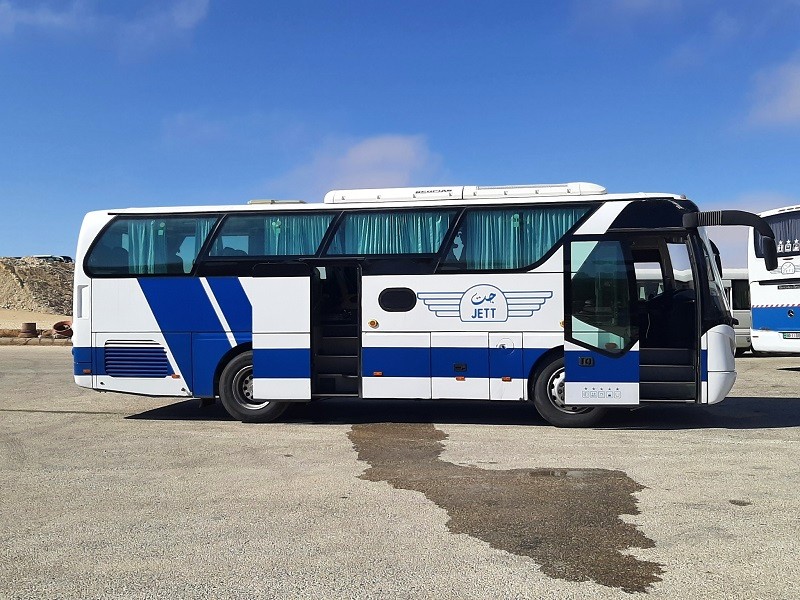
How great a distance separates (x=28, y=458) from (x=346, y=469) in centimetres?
350

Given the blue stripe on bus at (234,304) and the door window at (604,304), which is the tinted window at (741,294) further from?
the blue stripe on bus at (234,304)

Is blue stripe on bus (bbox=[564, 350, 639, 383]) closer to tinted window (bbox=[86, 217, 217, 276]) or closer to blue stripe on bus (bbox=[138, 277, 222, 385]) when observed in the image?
blue stripe on bus (bbox=[138, 277, 222, 385])

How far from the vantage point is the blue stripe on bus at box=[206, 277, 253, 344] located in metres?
10.6

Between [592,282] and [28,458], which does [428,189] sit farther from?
[28,458]

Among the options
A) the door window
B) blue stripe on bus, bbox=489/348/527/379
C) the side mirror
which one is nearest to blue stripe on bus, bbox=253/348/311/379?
blue stripe on bus, bbox=489/348/527/379

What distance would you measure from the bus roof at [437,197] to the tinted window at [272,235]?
140 millimetres

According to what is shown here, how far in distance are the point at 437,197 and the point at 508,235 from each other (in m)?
1.12

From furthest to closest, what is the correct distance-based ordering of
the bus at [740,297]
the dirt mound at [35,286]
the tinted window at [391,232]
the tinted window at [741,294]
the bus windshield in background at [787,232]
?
the dirt mound at [35,286]
the tinted window at [741,294]
the bus at [740,297]
the bus windshield in background at [787,232]
the tinted window at [391,232]

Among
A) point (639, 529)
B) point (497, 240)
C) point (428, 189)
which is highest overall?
point (428, 189)

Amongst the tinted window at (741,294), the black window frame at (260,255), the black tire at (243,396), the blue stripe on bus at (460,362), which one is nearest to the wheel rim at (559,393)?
the blue stripe on bus at (460,362)

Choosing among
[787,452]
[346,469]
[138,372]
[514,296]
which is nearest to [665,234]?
[514,296]

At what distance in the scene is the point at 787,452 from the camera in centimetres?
831

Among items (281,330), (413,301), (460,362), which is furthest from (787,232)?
(281,330)

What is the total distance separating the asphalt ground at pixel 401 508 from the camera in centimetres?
463
